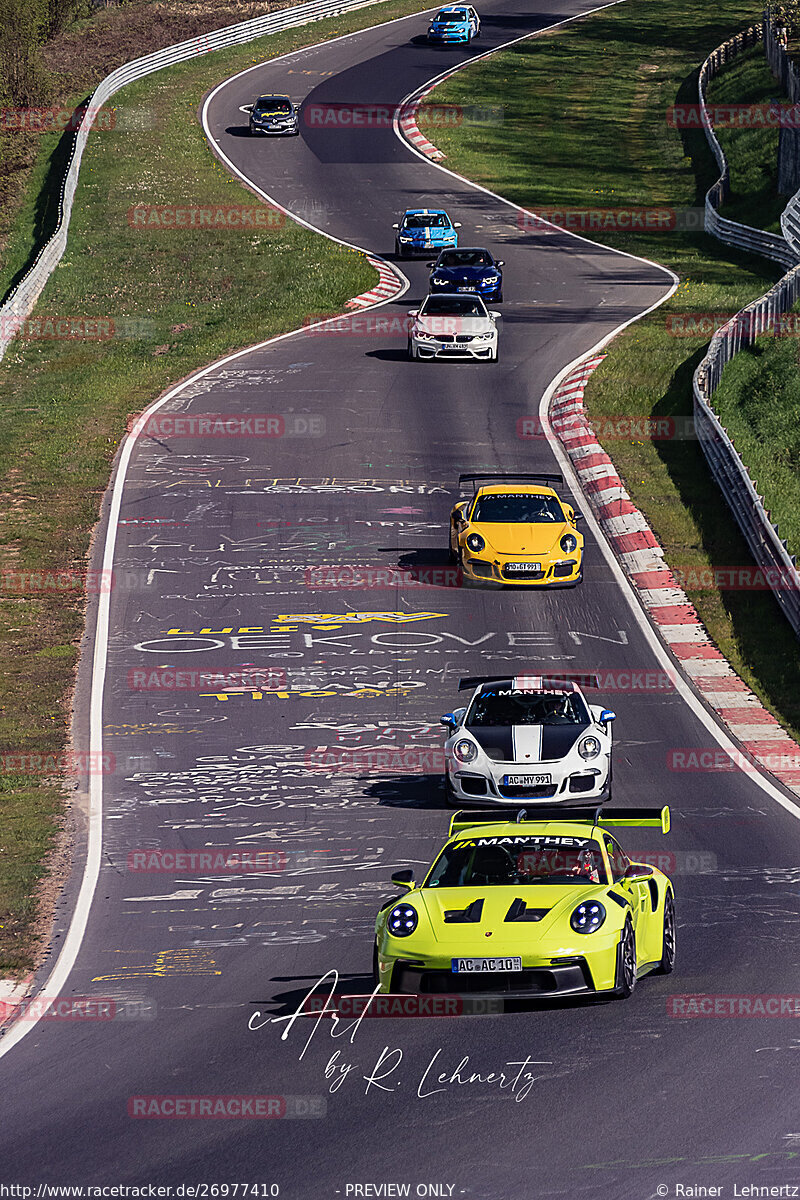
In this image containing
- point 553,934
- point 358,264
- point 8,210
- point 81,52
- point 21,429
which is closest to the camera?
point 553,934

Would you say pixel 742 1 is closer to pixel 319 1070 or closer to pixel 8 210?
pixel 8 210

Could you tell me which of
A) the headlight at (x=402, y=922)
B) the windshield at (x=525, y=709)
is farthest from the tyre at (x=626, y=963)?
the windshield at (x=525, y=709)

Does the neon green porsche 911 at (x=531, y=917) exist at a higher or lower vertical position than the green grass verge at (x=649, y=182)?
higher

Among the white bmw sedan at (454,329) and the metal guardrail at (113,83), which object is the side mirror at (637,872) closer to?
the white bmw sedan at (454,329)

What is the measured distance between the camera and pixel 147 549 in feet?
92.3

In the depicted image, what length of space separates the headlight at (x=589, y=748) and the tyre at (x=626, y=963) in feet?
17.8

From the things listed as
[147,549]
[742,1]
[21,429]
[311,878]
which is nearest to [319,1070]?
[311,878]

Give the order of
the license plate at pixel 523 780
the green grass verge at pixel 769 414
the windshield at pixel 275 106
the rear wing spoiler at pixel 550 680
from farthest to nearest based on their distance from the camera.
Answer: the windshield at pixel 275 106, the green grass verge at pixel 769 414, the rear wing spoiler at pixel 550 680, the license plate at pixel 523 780

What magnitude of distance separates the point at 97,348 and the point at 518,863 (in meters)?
33.8

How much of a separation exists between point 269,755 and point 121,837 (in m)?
2.78

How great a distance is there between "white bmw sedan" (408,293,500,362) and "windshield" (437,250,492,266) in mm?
6053

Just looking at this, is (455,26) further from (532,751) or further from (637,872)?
(637,872)

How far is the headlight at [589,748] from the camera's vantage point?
16922 mm

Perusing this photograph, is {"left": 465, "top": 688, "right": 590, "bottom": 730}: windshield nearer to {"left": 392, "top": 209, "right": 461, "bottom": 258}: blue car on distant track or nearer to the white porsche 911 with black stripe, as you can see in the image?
the white porsche 911 with black stripe
